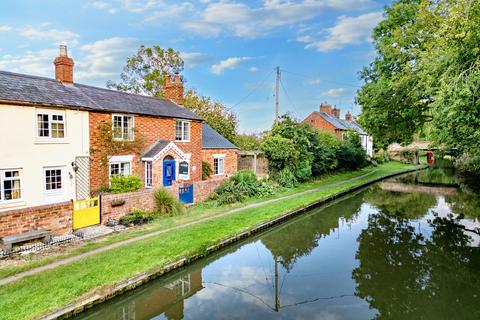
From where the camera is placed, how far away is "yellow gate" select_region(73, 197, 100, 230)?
13.1 meters

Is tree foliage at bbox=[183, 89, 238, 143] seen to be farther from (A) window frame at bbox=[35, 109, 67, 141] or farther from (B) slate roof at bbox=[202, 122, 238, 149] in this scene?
(A) window frame at bbox=[35, 109, 67, 141]

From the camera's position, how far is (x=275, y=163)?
27.3 m

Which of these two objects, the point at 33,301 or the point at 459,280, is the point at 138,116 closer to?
the point at 33,301

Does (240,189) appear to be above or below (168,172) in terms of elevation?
below

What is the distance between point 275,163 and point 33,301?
70.8 feet

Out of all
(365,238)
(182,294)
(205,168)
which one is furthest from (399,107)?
(182,294)

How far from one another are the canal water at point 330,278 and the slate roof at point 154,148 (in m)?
8.44

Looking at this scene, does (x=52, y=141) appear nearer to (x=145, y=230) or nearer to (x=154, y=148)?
(x=154, y=148)

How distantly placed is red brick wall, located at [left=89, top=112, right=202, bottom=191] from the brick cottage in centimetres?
5

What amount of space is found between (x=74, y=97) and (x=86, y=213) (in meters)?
7.01

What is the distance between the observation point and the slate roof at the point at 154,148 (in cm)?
1918

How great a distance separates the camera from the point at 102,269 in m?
9.27

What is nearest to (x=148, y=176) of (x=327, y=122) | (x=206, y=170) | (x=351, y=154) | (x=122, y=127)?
(x=122, y=127)

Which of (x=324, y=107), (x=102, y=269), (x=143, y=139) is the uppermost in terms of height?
(x=324, y=107)
